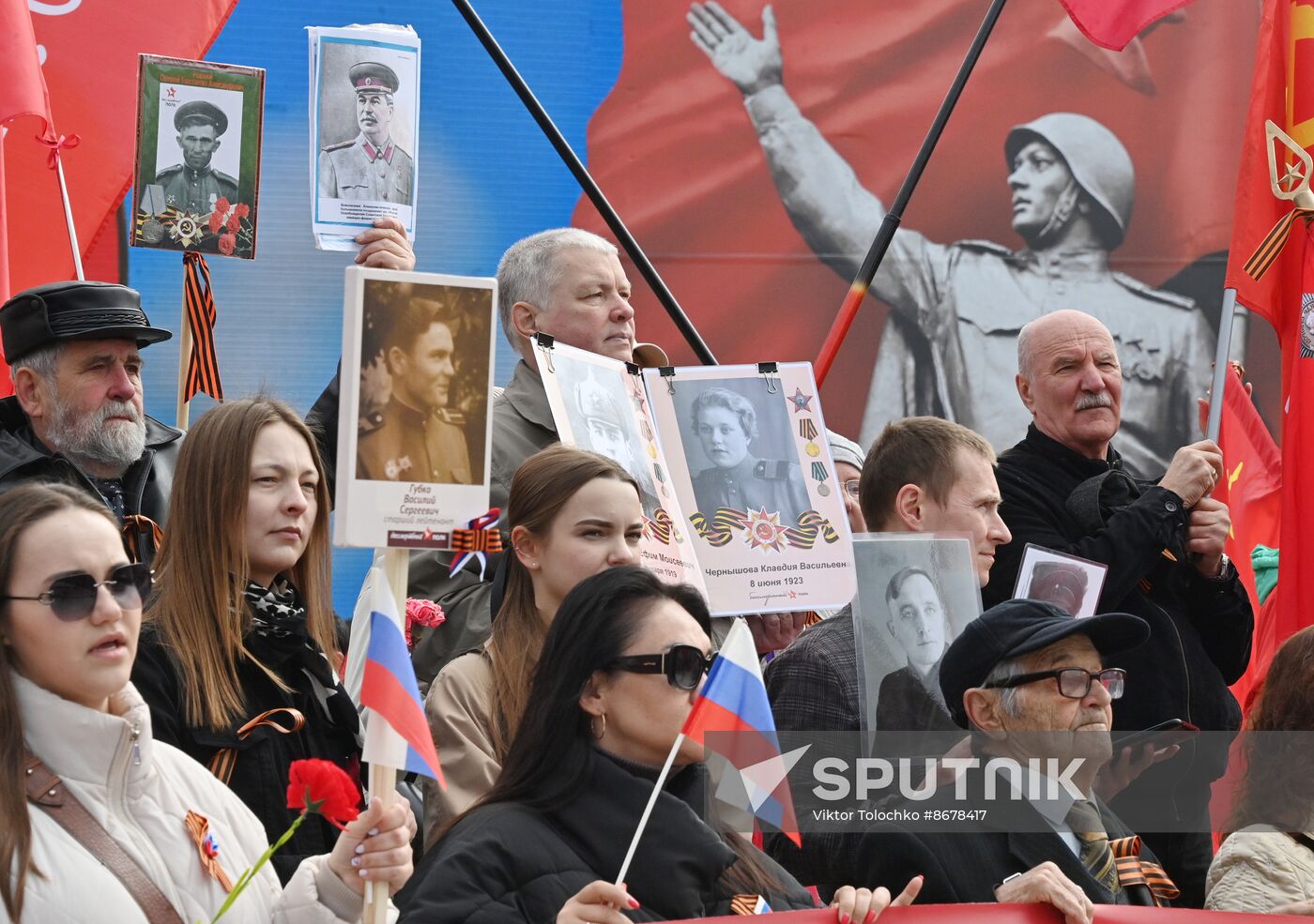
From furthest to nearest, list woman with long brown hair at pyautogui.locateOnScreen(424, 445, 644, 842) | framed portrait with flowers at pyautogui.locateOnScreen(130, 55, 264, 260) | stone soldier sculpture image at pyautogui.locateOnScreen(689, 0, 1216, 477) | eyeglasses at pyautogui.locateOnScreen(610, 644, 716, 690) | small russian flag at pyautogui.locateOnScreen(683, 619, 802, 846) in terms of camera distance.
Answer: stone soldier sculpture image at pyautogui.locateOnScreen(689, 0, 1216, 477), framed portrait with flowers at pyautogui.locateOnScreen(130, 55, 264, 260), woman with long brown hair at pyautogui.locateOnScreen(424, 445, 644, 842), eyeglasses at pyautogui.locateOnScreen(610, 644, 716, 690), small russian flag at pyautogui.locateOnScreen(683, 619, 802, 846)

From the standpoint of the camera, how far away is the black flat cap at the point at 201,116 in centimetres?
465

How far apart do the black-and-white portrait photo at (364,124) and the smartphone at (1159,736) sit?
199 centimetres

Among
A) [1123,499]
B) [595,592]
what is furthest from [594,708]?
[1123,499]

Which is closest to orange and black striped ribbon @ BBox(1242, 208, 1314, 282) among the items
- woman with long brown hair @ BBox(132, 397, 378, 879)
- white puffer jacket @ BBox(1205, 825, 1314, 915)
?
white puffer jacket @ BBox(1205, 825, 1314, 915)

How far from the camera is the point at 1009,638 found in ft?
11.2

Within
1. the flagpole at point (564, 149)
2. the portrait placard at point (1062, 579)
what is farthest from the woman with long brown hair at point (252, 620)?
the flagpole at point (564, 149)

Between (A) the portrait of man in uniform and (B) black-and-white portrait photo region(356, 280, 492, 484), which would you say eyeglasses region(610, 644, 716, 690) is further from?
(A) the portrait of man in uniform

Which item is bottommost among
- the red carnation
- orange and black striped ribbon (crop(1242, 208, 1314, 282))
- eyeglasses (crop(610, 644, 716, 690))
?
the red carnation

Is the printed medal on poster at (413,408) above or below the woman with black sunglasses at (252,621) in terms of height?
above

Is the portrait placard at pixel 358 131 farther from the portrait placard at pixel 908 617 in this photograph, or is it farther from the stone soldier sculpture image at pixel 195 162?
the portrait placard at pixel 908 617

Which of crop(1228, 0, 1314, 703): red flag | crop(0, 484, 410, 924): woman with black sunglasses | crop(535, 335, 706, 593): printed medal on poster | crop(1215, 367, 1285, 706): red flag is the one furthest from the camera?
crop(1215, 367, 1285, 706): red flag

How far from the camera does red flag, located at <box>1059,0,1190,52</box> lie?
19.7 feet

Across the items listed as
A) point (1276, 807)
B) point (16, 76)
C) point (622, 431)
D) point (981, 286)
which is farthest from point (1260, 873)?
point (981, 286)

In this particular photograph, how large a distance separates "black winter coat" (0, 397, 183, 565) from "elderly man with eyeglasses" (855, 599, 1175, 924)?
1.82 metres
